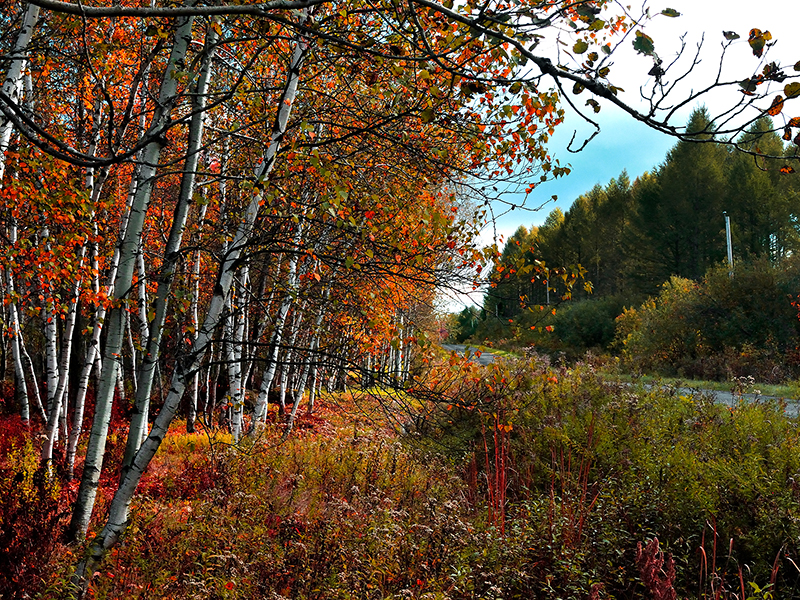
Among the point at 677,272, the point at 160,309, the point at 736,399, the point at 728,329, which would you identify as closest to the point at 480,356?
the point at 160,309

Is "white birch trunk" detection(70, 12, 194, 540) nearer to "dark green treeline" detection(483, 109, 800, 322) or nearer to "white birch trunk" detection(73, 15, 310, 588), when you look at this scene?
"white birch trunk" detection(73, 15, 310, 588)

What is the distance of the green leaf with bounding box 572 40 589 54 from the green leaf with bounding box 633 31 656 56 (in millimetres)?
144

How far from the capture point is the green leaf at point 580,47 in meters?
1.56

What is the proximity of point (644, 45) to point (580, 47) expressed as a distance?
186 mm

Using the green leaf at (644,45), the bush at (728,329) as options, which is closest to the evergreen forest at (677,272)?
the bush at (728,329)

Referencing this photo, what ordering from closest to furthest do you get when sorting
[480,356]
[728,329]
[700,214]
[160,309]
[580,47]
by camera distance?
[580,47], [160,309], [480,356], [728,329], [700,214]

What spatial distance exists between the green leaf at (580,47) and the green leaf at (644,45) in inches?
5.7

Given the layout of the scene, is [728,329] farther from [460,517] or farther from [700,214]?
[700,214]

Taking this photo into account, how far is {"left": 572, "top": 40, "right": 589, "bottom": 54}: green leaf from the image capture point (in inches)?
61.4

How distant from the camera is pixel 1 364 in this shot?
13.5 m

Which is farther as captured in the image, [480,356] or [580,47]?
[480,356]

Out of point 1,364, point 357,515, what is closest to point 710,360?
point 357,515

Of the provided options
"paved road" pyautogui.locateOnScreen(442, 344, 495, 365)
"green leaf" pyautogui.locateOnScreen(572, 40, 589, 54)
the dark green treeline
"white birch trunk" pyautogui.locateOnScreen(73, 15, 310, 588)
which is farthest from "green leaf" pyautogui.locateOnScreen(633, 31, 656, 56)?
the dark green treeline

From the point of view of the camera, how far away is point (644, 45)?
149 cm
